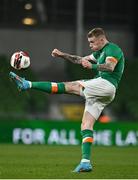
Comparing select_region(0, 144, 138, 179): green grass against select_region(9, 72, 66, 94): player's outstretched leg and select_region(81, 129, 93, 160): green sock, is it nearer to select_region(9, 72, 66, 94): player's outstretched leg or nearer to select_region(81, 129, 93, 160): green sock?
select_region(81, 129, 93, 160): green sock

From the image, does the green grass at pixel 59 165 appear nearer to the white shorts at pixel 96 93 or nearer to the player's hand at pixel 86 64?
the white shorts at pixel 96 93

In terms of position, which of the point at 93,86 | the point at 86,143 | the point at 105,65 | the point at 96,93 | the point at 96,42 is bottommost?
the point at 86,143

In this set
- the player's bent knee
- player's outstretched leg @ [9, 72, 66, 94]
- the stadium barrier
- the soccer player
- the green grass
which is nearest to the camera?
the green grass

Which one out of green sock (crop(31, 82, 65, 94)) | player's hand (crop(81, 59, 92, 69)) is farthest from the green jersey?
green sock (crop(31, 82, 65, 94))

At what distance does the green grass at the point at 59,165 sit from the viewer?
1083cm

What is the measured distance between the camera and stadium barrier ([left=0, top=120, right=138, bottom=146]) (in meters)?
22.0

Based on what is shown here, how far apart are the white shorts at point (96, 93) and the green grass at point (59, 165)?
0.94 m

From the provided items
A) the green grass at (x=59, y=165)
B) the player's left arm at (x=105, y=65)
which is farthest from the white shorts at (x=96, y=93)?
the green grass at (x=59, y=165)

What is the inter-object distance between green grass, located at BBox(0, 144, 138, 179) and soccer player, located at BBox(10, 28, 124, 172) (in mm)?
453

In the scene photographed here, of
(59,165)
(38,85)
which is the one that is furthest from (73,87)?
(59,165)

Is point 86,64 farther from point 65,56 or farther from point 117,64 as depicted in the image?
point 65,56

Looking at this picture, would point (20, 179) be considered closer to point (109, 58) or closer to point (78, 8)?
point (109, 58)

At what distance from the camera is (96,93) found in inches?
463

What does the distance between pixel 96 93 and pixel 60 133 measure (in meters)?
10.8
